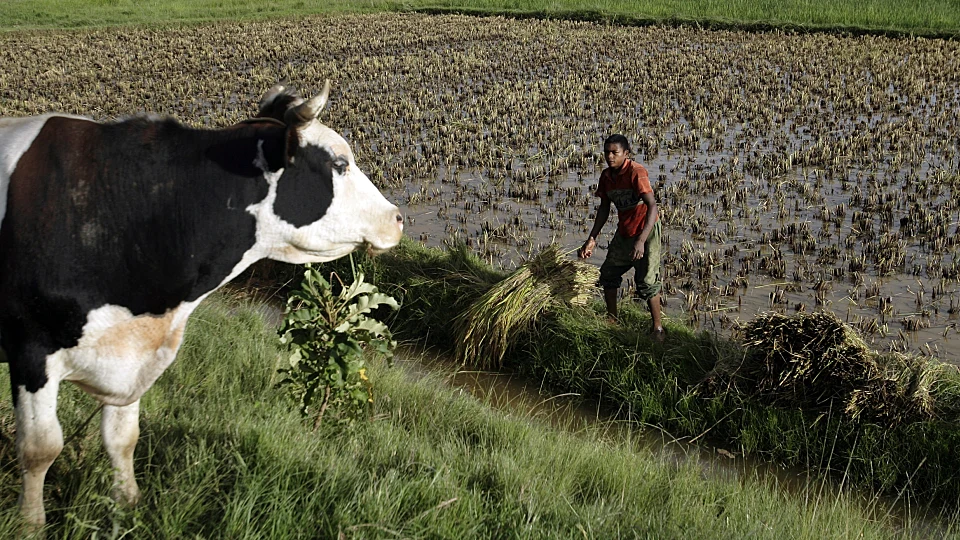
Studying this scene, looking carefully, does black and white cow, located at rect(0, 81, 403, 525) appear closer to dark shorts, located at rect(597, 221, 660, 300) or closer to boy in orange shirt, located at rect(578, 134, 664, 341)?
boy in orange shirt, located at rect(578, 134, 664, 341)

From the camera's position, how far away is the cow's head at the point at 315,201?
9.34 ft

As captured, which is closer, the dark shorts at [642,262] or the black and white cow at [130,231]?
the black and white cow at [130,231]

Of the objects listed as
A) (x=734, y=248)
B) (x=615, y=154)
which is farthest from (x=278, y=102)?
(x=734, y=248)

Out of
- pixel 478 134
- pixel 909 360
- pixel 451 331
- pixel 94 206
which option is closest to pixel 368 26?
pixel 478 134

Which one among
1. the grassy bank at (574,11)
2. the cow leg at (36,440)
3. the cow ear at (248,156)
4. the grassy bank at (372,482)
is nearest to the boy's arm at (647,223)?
the grassy bank at (372,482)

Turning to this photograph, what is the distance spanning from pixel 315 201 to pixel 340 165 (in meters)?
0.13

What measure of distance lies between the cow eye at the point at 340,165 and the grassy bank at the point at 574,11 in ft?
53.3

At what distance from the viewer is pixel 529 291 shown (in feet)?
19.0

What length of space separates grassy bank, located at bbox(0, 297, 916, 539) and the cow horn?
1.10m

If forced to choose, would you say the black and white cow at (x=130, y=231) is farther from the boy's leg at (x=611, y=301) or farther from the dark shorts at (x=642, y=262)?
the boy's leg at (x=611, y=301)

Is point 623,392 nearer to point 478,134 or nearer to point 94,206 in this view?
point 94,206

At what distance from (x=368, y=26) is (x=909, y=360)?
18.1m

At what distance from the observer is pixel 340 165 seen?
292 centimetres

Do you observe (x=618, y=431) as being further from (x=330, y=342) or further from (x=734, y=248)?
(x=734, y=248)
